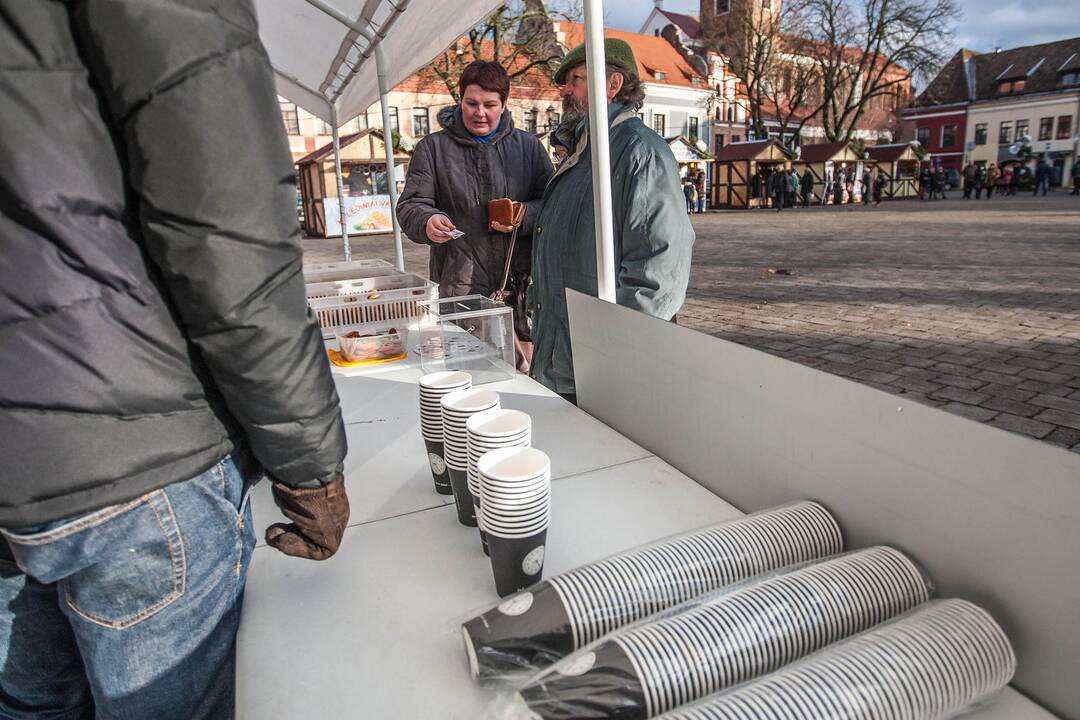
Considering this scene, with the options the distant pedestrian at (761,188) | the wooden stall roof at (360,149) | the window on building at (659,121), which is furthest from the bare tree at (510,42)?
the window on building at (659,121)

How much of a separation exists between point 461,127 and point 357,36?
125 centimetres

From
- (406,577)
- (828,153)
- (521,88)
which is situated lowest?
(406,577)

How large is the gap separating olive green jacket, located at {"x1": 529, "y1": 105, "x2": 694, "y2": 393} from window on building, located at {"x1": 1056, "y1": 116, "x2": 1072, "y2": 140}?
2146 inches

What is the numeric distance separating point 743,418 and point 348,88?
4985mm

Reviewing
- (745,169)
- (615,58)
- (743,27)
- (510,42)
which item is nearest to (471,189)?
(615,58)

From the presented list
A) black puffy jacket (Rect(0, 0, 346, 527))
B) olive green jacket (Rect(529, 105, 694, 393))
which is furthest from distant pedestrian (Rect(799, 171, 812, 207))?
black puffy jacket (Rect(0, 0, 346, 527))

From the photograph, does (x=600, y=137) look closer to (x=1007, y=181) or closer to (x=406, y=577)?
(x=406, y=577)

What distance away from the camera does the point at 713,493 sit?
135cm

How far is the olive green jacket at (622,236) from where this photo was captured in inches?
83.2

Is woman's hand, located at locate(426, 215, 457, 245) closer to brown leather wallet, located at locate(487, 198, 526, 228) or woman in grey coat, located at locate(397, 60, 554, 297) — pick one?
woman in grey coat, located at locate(397, 60, 554, 297)

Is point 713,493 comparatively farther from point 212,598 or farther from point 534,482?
point 212,598

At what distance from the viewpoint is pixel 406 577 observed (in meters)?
1.09

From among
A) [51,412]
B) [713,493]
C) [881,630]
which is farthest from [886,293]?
[51,412]

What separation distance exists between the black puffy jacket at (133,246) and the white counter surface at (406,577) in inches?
12.4
